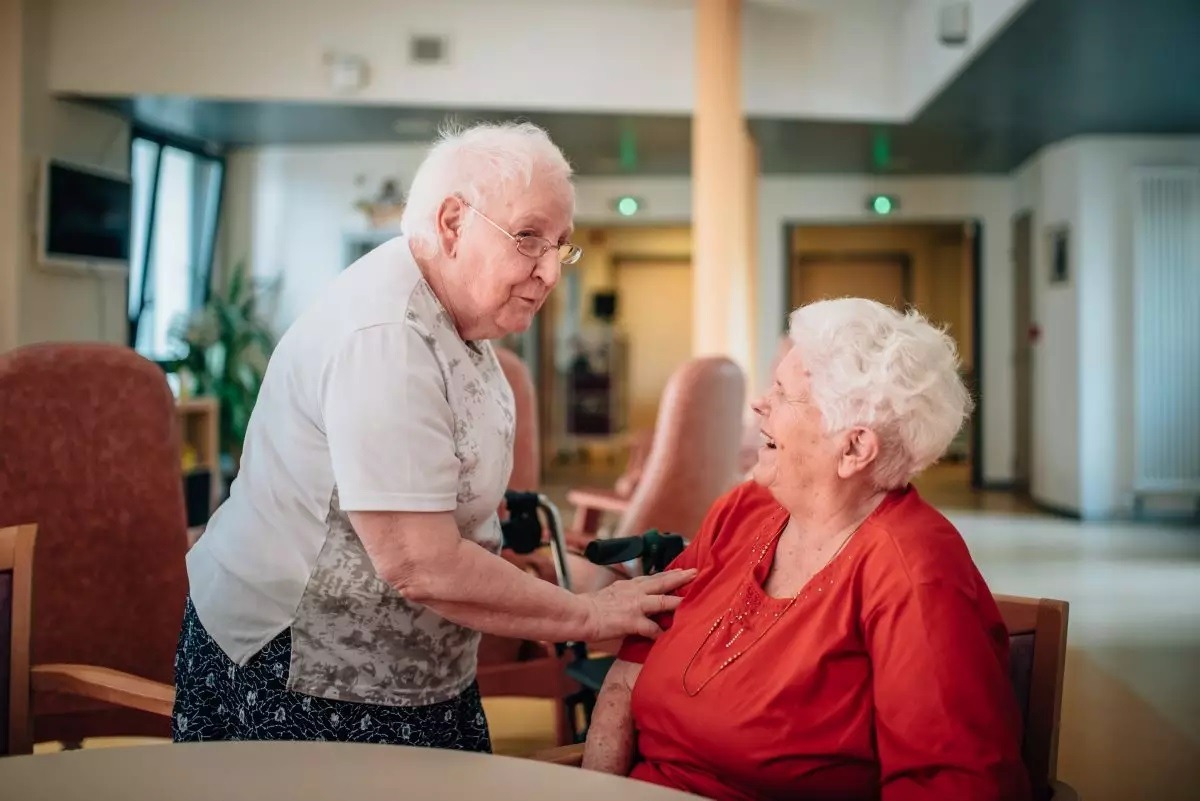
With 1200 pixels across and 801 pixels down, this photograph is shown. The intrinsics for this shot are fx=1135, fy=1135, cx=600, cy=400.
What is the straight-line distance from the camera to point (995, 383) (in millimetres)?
10211

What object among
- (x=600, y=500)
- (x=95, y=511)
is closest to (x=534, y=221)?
(x=95, y=511)

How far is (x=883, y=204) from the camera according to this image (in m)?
10.2

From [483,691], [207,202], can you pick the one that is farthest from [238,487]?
[207,202]

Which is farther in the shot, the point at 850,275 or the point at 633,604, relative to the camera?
the point at 850,275

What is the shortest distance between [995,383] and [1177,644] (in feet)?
19.8

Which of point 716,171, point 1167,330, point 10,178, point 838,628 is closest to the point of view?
point 838,628

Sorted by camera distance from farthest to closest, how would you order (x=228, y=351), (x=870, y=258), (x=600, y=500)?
(x=870, y=258)
(x=228, y=351)
(x=600, y=500)

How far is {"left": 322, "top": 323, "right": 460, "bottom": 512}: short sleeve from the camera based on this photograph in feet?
4.30

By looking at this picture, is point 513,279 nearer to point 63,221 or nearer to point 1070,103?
point 63,221

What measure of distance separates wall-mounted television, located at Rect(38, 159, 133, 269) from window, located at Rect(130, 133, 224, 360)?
0.43 meters

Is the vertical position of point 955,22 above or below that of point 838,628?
above

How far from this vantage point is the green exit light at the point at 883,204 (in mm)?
10188

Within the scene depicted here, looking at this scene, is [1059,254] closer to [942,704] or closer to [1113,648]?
[1113,648]

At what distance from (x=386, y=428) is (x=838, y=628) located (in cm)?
56
